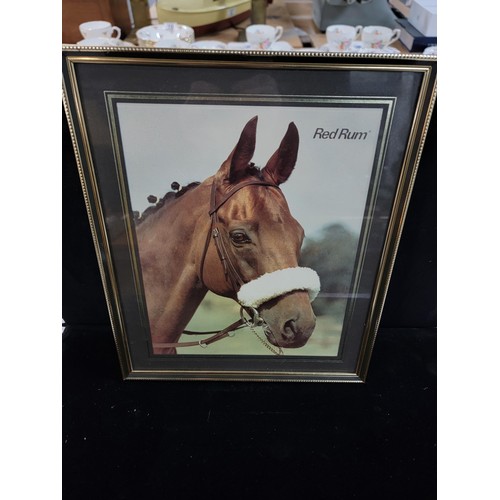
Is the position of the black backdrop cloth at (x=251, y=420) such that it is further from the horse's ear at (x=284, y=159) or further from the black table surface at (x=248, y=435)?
the horse's ear at (x=284, y=159)

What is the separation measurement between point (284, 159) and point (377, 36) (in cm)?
27

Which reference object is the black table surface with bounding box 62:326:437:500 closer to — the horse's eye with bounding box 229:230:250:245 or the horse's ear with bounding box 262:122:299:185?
the horse's eye with bounding box 229:230:250:245

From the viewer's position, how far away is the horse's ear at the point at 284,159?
2.00 feet

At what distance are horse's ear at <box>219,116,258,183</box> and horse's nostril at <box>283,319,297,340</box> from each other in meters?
0.28

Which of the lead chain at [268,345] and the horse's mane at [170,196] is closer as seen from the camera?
the horse's mane at [170,196]

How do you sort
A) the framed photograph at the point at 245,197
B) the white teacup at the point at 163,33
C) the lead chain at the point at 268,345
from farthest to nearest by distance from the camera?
the lead chain at the point at 268,345
the white teacup at the point at 163,33
the framed photograph at the point at 245,197

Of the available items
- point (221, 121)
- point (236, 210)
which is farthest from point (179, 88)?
point (236, 210)

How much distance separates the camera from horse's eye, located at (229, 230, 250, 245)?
26.7 inches

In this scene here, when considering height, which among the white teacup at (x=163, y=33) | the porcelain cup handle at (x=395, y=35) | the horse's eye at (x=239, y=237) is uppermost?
the white teacup at (x=163, y=33)

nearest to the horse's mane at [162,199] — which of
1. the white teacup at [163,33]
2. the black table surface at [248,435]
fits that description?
the white teacup at [163,33]

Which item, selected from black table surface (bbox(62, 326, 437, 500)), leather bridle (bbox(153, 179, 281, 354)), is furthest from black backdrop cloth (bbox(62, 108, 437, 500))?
leather bridle (bbox(153, 179, 281, 354))

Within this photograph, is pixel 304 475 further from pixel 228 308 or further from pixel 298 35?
pixel 298 35

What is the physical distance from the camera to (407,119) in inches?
23.6

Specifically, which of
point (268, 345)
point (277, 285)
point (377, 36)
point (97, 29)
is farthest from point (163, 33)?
point (268, 345)
